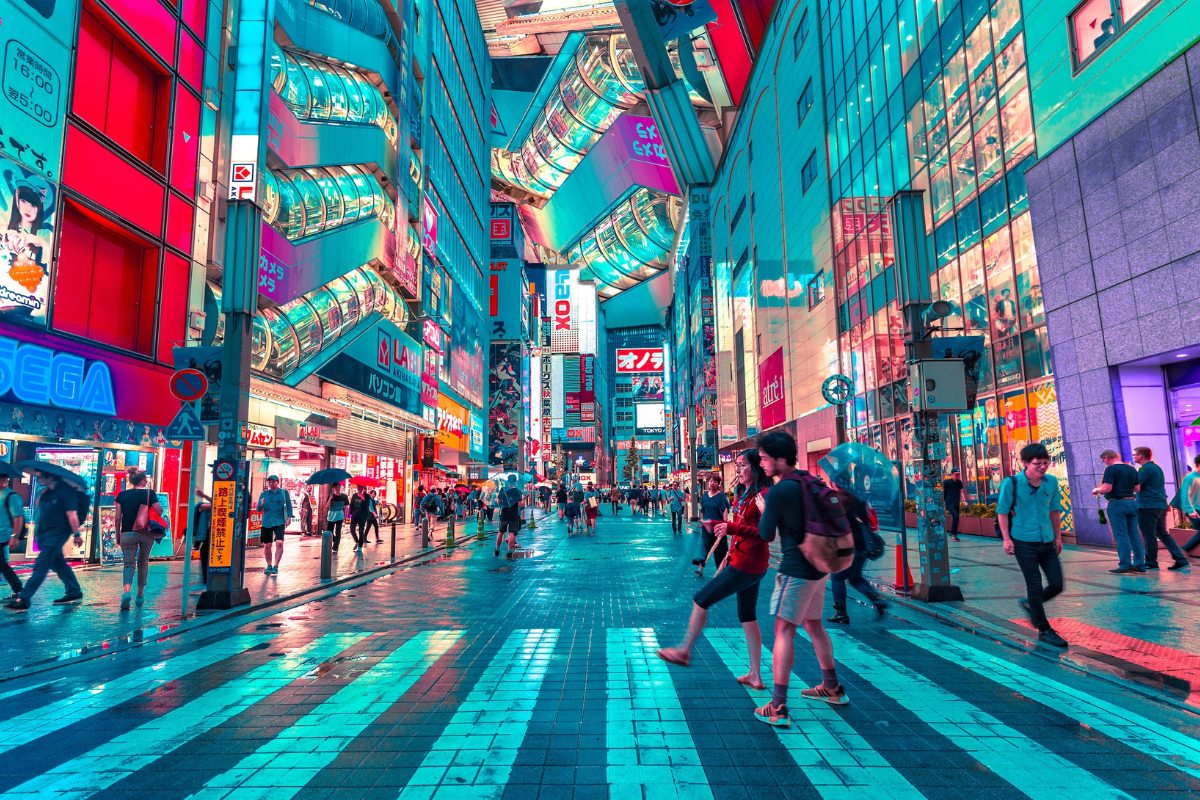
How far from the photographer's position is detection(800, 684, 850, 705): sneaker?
15.7ft

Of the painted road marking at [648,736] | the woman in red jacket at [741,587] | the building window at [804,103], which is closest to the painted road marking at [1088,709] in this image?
the woman in red jacket at [741,587]

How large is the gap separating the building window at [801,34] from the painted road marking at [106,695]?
121 feet

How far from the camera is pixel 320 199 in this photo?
24.6m

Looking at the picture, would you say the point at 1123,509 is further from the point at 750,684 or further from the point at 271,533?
the point at 271,533

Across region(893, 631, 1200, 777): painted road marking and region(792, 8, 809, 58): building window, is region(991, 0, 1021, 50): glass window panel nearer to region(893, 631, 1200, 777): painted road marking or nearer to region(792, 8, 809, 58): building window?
region(893, 631, 1200, 777): painted road marking

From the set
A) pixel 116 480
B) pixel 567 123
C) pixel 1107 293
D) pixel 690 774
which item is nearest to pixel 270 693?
pixel 690 774

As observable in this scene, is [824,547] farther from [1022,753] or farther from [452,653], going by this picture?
[452,653]

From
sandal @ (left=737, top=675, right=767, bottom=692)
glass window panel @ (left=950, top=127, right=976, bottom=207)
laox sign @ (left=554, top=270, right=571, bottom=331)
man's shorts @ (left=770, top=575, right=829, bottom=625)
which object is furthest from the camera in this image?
laox sign @ (left=554, top=270, right=571, bottom=331)

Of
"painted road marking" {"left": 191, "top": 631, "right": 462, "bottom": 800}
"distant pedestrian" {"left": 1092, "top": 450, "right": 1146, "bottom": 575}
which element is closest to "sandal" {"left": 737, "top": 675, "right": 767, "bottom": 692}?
"painted road marking" {"left": 191, "top": 631, "right": 462, "bottom": 800}

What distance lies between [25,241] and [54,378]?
248cm

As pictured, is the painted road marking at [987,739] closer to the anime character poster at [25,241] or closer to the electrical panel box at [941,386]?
the electrical panel box at [941,386]

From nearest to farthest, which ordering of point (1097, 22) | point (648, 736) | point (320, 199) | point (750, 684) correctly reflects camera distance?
1. point (648, 736)
2. point (750, 684)
3. point (1097, 22)
4. point (320, 199)

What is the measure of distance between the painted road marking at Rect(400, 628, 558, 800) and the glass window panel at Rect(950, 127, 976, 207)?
19.3 meters

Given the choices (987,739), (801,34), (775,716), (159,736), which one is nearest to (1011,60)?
(987,739)
